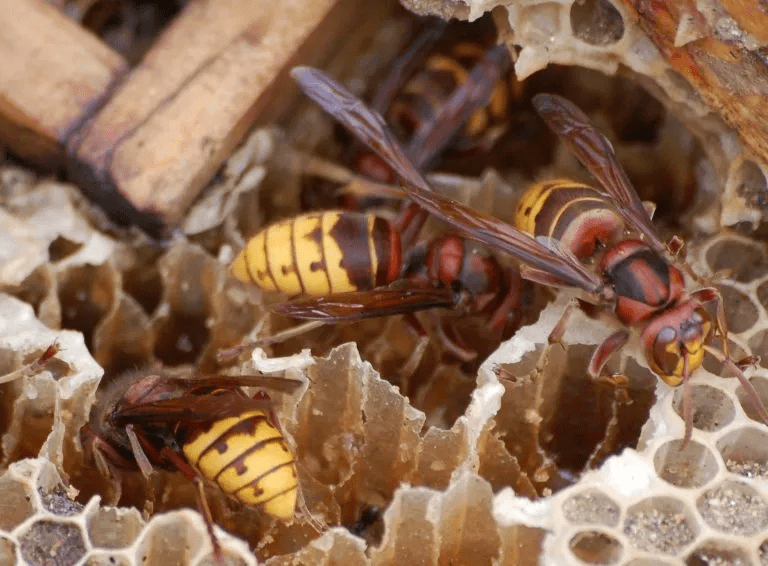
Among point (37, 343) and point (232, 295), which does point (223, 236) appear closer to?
point (232, 295)

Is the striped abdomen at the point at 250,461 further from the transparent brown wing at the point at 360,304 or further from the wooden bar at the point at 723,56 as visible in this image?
the wooden bar at the point at 723,56

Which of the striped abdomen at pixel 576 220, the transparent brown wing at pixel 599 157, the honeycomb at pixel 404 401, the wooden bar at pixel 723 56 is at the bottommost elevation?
the honeycomb at pixel 404 401

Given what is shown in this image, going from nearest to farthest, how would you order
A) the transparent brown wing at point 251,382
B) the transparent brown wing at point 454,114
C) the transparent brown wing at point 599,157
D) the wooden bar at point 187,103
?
1. the transparent brown wing at point 251,382
2. the transparent brown wing at point 599,157
3. the wooden bar at point 187,103
4. the transparent brown wing at point 454,114

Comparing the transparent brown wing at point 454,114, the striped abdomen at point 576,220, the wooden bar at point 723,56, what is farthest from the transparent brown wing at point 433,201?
the wooden bar at point 723,56

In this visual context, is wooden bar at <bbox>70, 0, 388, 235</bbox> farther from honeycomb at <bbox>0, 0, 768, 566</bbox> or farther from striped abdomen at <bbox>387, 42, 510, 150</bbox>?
striped abdomen at <bbox>387, 42, 510, 150</bbox>

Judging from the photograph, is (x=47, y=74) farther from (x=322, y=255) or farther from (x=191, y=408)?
(x=191, y=408)

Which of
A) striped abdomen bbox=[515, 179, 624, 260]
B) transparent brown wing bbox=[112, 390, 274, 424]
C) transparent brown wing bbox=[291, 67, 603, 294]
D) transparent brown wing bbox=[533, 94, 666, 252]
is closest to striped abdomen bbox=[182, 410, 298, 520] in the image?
transparent brown wing bbox=[112, 390, 274, 424]

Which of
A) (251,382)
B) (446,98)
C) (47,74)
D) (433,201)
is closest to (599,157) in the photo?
(433,201)
